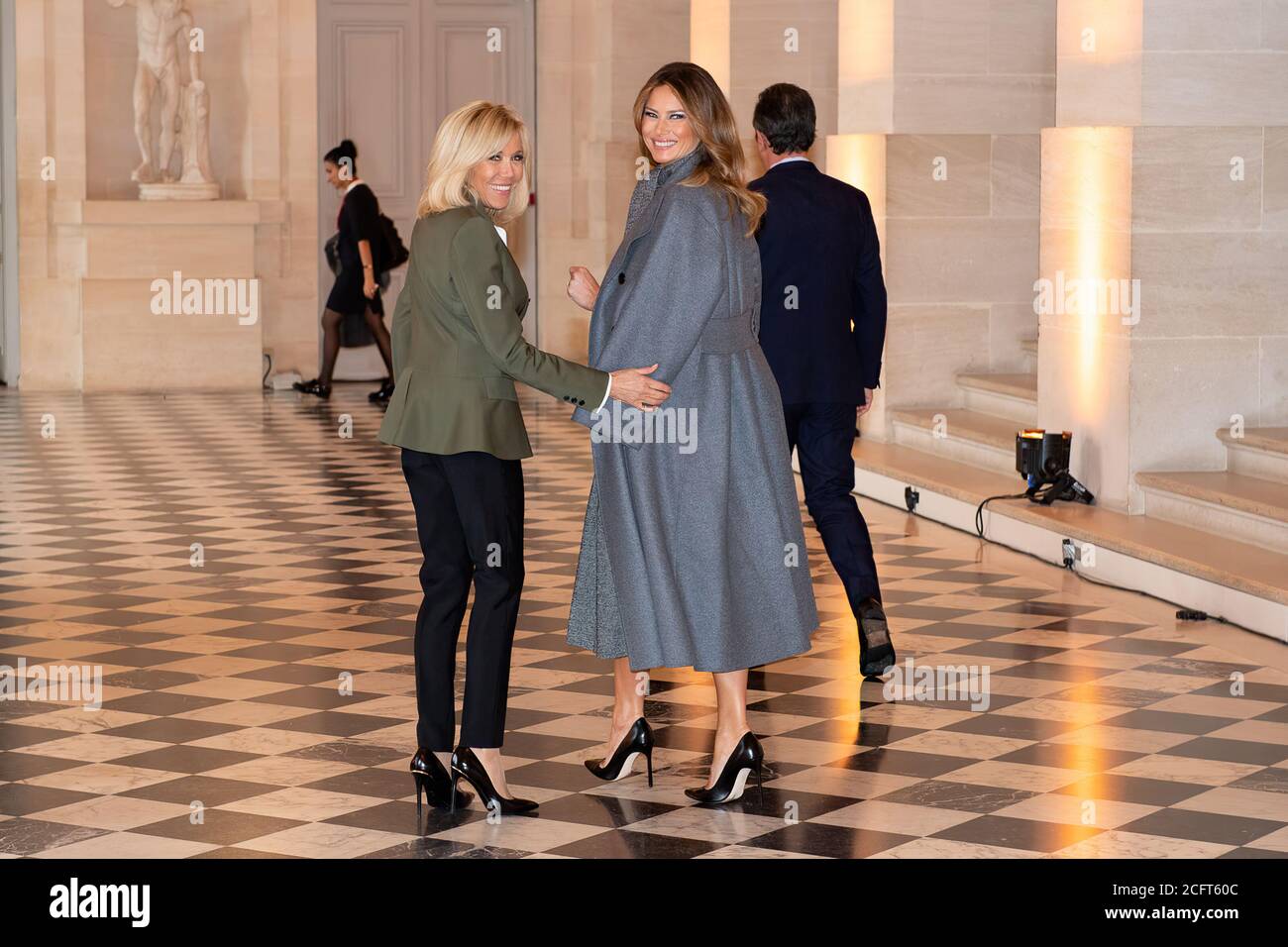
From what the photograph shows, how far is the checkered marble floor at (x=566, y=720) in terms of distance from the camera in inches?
188

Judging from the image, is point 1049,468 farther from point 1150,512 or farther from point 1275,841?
point 1275,841

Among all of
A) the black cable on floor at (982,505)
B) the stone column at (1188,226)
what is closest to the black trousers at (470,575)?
the stone column at (1188,226)

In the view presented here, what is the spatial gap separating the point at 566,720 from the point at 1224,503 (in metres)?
3.27

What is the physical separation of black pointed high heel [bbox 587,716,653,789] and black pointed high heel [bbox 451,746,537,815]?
0.40 metres

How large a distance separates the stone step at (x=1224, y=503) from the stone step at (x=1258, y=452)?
1.4 inches

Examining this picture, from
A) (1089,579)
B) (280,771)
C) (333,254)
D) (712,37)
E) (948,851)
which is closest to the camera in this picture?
(948,851)

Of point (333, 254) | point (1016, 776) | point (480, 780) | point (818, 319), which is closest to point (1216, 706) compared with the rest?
point (1016, 776)

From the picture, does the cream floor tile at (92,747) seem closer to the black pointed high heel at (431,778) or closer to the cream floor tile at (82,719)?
the cream floor tile at (82,719)

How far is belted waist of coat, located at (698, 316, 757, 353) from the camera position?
491cm

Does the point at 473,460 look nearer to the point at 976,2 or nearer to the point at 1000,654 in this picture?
the point at 1000,654

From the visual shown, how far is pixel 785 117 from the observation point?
21.3 ft
